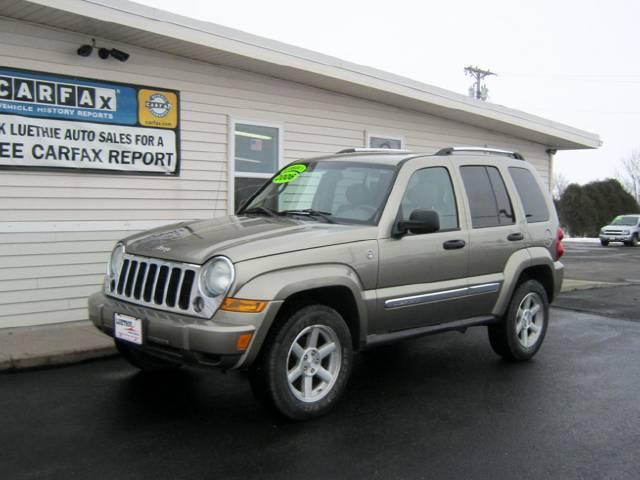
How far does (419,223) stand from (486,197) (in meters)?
1.33

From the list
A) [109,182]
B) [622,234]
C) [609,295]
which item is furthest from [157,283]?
[622,234]

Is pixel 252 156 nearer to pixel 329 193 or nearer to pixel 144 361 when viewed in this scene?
pixel 329 193

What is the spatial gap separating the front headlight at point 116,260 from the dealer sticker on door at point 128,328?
1.48ft

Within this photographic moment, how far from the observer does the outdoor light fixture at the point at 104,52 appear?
23.8 feet

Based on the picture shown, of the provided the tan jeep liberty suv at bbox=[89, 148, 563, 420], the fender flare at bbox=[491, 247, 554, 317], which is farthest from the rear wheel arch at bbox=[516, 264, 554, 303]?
the fender flare at bbox=[491, 247, 554, 317]

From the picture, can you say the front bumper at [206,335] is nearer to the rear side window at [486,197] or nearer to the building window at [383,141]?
the rear side window at [486,197]

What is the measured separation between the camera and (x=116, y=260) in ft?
16.2

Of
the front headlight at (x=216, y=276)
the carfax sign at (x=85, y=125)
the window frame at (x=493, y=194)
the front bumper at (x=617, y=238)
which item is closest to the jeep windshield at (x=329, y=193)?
the window frame at (x=493, y=194)

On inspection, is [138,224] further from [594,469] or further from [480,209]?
[594,469]

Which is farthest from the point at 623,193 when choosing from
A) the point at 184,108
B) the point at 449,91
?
the point at 184,108

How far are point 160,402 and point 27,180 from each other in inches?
136

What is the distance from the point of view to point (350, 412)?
4773 millimetres

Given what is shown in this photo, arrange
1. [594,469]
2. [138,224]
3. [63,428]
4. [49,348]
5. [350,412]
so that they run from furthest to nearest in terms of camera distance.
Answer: [138,224]
[49,348]
[350,412]
[63,428]
[594,469]

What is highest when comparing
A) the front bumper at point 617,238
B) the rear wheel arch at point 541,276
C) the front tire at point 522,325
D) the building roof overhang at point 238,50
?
the building roof overhang at point 238,50
